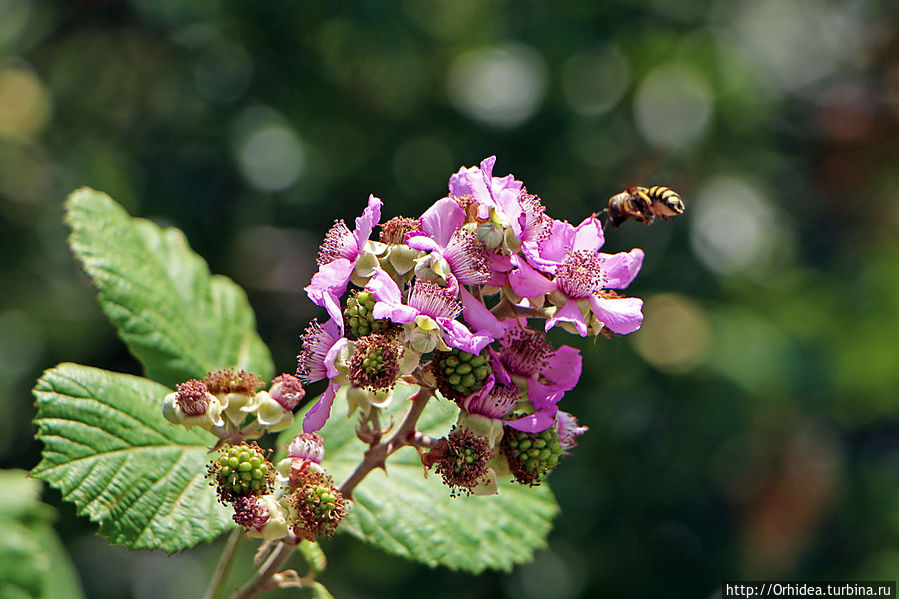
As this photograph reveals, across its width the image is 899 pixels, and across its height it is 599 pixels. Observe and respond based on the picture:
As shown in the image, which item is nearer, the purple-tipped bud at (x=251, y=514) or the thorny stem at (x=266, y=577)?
the purple-tipped bud at (x=251, y=514)

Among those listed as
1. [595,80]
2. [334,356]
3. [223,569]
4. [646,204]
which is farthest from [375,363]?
[595,80]

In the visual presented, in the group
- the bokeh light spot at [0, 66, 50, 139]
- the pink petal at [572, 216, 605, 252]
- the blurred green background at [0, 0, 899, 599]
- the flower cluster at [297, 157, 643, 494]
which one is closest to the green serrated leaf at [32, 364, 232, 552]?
the flower cluster at [297, 157, 643, 494]

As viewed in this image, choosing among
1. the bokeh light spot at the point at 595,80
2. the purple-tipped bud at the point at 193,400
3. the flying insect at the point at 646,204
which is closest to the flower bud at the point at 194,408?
the purple-tipped bud at the point at 193,400

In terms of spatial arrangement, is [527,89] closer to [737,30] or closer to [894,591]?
[737,30]

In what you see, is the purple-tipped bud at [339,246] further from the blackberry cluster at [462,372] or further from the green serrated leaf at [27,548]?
the green serrated leaf at [27,548]

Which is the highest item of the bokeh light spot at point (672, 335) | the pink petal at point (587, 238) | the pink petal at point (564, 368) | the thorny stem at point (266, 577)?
the bokeh light spot at point (672, 335)

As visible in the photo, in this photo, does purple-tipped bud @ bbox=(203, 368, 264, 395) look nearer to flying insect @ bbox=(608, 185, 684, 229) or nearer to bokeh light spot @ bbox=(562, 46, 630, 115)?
flying insect @ bbox=(608, 185, 684, 229)

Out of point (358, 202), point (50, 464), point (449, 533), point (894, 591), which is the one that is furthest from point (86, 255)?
point (894, 591)
